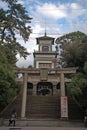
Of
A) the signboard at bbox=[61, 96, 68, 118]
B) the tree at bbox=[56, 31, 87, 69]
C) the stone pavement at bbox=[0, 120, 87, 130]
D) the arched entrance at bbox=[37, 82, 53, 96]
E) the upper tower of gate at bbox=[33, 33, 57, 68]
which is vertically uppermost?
the upper tower of gate at bbox=[33, 33, 57, 68]

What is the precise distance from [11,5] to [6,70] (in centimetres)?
1263

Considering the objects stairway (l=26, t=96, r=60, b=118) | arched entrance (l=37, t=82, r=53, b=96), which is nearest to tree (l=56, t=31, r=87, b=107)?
stairway (l=26, t=96, r=60, b=118)

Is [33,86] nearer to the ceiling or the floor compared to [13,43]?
nearer to the floor

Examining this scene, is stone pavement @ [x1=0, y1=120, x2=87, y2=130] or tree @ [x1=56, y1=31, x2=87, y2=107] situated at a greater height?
tree @ [x1=56, y1=31, x2=87, y2=107]

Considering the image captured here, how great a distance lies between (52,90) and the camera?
4416 cm

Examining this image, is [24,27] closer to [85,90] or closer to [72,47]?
[72,47]

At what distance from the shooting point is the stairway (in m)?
28.2

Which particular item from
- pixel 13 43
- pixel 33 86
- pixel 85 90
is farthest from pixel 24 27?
pixel 85 90

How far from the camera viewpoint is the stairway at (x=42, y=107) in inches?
1109

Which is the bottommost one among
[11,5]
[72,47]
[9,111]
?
[9,111]

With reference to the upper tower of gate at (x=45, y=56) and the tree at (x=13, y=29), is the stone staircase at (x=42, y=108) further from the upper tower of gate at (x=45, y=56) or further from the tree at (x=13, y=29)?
the upper tower of gate at (x=45, y=56)

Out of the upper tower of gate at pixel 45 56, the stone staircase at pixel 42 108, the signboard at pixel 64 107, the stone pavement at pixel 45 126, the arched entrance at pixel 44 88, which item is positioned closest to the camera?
the stone pavement at pixel 45 126

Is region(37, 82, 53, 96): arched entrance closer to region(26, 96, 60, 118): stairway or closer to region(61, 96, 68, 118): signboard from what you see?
region(26, 96, 60, 118): stairway

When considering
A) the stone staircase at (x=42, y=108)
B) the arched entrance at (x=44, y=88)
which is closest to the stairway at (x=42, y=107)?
the stone staircase at (x=42, y=108)
